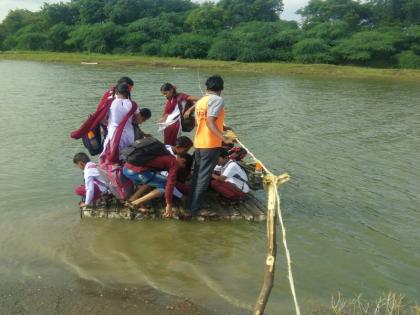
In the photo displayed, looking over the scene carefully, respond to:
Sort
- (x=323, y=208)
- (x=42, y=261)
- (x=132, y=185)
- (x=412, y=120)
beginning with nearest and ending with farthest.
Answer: (x=42, y=261) < (x=132, y=185) < (x=323, y=208) < (x=412, y=120)

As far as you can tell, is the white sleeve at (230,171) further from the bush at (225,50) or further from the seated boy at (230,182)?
the bush at (225,50)

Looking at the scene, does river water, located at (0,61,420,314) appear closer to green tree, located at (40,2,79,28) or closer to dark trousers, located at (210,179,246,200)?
dark trousers, located at (210,179,246,200)

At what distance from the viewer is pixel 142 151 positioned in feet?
21.0

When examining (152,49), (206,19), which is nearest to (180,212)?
(152,49)

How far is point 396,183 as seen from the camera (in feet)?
29.8

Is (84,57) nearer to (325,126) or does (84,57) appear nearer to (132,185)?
(325,126)

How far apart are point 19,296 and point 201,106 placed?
299 cm

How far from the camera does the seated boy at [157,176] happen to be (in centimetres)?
648

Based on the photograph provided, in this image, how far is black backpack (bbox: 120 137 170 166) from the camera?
6410 mm

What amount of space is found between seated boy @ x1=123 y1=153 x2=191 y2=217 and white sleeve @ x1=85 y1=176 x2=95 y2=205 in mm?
458

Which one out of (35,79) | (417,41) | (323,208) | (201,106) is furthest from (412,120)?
(417,41)

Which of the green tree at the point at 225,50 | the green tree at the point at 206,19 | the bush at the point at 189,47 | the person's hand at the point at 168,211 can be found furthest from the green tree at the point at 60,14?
the person's hand at the point at 168,211

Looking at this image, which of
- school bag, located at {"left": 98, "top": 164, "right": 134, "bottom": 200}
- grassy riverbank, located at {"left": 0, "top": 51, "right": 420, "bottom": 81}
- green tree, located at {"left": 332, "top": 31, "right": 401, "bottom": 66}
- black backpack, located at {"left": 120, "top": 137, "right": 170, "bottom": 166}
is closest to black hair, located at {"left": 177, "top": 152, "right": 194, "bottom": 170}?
black backpack, located at {"left": 120, "top": 137, "right": 170, "bottom": 166}

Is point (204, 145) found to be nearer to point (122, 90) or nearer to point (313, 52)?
point (122, 90)
